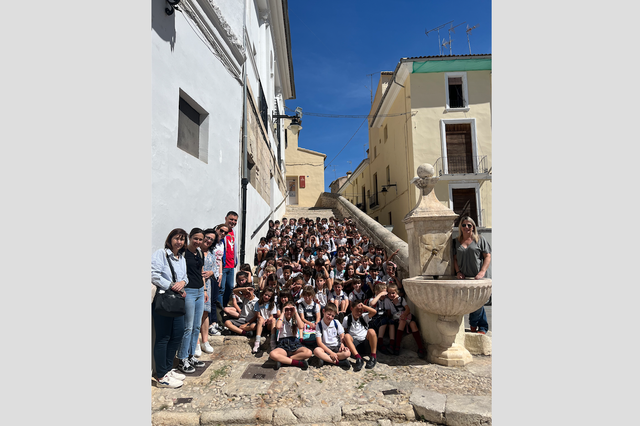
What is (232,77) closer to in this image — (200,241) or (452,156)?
(200,241)

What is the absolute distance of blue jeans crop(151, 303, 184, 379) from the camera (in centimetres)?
371

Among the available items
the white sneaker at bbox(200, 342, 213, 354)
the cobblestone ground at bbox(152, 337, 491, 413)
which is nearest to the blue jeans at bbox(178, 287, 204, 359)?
the cobblestone ground at bbox(152, 337, 491, 413)

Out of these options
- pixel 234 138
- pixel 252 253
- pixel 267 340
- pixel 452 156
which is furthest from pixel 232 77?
pixel 452 156

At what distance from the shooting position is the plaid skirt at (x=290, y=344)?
15.3ft

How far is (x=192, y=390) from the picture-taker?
3.80 metres

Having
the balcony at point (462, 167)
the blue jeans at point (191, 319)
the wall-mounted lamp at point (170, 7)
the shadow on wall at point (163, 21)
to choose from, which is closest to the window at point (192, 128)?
the shadow on wall at point (163, 21)

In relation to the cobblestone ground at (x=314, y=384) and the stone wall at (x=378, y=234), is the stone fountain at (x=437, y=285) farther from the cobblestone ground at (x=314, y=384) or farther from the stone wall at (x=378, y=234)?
the stone wall at (x=378, y=234)

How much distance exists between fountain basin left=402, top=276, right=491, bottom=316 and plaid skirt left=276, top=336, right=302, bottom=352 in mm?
1606

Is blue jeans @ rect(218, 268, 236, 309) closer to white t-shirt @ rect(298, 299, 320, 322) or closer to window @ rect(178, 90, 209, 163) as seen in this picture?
white t-shirt @ rect(298, 299, 320, 322)

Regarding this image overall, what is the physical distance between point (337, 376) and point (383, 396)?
721 mm

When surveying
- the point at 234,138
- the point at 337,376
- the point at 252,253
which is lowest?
the point at 337,376

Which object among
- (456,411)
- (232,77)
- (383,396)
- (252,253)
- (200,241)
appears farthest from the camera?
(252,253)

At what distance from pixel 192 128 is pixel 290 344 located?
11.5 feet

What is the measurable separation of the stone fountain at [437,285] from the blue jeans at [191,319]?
99.6 inches
